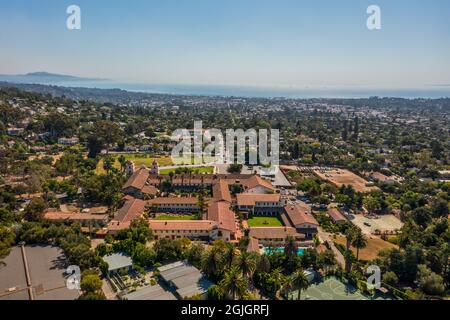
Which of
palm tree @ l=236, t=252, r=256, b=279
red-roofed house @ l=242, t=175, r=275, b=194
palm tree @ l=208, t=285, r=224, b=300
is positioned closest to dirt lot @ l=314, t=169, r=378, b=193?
red-roofed house @ l=242, t=175, r=275, b=194

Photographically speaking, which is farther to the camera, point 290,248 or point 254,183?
point 254,183

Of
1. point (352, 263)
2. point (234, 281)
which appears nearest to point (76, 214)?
point (234, 281)

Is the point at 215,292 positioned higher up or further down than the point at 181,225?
further down

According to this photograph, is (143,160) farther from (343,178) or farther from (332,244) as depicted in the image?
(332,244)

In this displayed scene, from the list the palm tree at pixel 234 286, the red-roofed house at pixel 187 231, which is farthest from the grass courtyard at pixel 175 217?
the palm tree at pixel 234 286

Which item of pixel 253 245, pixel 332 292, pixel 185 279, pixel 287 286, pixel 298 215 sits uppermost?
pixel 298 215

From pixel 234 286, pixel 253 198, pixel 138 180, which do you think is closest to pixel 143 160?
pixel 138 180

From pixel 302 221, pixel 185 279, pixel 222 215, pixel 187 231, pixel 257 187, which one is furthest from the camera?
pixel 257 187
